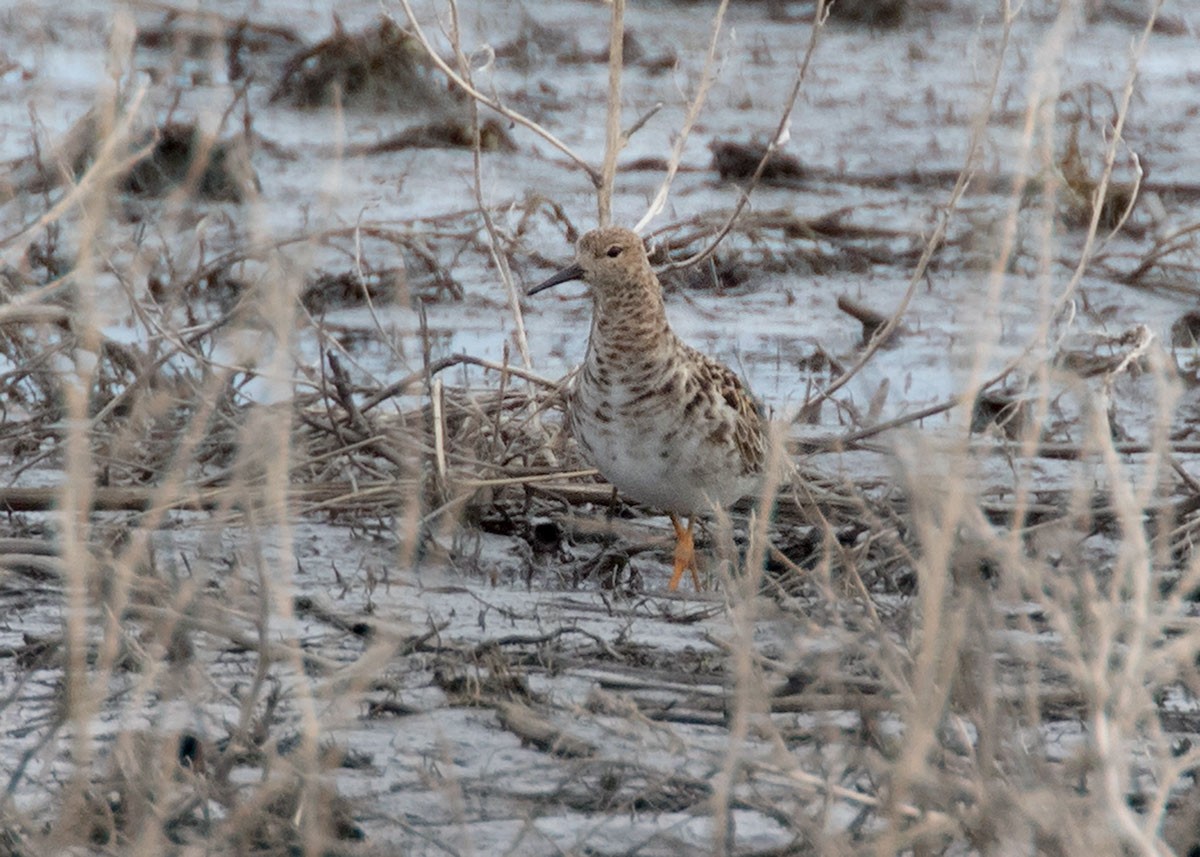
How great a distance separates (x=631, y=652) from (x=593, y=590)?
2.67ft

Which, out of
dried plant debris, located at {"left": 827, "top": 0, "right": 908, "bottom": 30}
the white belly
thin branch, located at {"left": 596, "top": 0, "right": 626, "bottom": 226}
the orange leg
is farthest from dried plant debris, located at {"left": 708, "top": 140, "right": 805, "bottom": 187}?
the white belly

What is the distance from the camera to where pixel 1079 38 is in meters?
16.3

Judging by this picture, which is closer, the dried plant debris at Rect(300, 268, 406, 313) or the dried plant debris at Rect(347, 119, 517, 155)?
the dried plant debris at Rect(300, 268, 406, 313)

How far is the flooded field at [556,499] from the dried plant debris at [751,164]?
3 cm

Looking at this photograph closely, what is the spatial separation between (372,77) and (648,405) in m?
7.93

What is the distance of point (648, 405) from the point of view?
5.08 meters

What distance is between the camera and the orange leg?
549 centimetres

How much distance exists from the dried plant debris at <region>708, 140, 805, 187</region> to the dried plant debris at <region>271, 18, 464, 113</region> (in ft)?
6.63

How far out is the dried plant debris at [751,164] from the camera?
11.1 meters

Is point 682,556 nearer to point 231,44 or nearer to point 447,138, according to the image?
point 447,138

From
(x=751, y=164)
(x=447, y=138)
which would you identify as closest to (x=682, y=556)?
(x=751, y=164)

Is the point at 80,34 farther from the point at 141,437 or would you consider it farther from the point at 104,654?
the point at 104,654

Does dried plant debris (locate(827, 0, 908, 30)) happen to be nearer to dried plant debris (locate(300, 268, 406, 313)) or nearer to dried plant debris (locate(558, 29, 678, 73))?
dried plant debris (locate(558, 29, 678, 73))

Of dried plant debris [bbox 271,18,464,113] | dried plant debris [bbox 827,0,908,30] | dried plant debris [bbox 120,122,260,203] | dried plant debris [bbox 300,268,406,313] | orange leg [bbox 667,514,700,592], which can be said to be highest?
dried plant debris [bbox 827,0,908,30]
